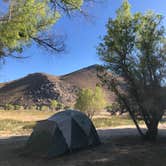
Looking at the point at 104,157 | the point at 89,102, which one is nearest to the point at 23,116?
the point at 89,102

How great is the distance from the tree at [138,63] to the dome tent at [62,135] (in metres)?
2.86

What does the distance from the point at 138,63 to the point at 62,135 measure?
5.56 m

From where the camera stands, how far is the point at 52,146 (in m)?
14.0

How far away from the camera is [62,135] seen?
1448 centimetres

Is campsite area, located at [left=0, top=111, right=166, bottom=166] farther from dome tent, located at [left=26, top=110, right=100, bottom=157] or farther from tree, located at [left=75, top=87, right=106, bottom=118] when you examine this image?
tree, located at [left=75, top=87, right=106, bottom=118]

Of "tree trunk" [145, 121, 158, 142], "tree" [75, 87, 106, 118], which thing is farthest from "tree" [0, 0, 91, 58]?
"tree" [75, 87, 106, 118]

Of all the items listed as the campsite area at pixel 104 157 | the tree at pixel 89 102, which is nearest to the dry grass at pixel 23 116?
the tree at pixel 89 102

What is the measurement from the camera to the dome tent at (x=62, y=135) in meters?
14.1

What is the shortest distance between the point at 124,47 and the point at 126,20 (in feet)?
4.66

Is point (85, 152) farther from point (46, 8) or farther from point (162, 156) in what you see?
point (46, 8)

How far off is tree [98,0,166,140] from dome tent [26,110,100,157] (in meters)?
2.86

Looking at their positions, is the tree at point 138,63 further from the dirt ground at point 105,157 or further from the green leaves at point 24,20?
the green leaves at point 24,20

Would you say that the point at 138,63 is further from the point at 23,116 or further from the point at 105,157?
the point at 23,116

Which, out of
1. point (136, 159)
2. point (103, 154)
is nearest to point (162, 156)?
point (136, 159)
